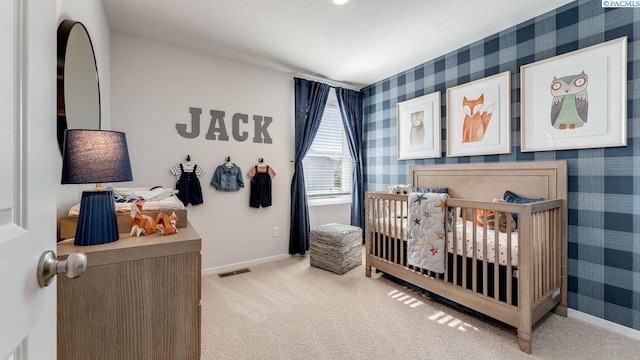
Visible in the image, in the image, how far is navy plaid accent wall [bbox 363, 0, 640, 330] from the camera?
1.82 meters

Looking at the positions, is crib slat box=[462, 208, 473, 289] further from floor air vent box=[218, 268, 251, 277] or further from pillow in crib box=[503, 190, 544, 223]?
floor air vent box=[218, 268, 251, 277]

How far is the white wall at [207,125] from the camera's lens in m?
2.56

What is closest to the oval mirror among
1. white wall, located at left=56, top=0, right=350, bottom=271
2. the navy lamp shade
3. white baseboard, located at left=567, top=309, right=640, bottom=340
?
the navy lamp shade

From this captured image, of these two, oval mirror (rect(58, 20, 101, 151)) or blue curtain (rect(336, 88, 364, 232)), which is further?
blue curtain (rect(336, 88, 364, 232))

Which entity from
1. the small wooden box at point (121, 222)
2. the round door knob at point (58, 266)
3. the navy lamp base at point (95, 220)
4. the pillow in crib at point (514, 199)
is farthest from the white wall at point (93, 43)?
the pillow in crib at point (514, 199)

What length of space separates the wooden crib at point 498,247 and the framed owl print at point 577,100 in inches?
9.3

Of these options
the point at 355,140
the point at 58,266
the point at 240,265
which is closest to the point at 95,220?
the point at 58,266

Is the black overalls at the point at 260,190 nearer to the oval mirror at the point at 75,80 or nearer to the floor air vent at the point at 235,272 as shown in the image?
the floor air vent at the point at 235,272

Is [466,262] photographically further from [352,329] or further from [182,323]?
[182,323]

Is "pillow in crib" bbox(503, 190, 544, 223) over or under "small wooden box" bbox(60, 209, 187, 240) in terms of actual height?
over

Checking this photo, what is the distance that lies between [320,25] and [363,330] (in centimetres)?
239

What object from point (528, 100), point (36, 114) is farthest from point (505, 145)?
point (36, 114)

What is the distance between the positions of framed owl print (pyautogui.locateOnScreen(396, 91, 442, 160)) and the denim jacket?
6.38 feet

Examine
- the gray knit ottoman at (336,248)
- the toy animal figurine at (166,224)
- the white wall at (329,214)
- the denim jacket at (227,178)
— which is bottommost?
the gray knit ottoman at (336,248)
